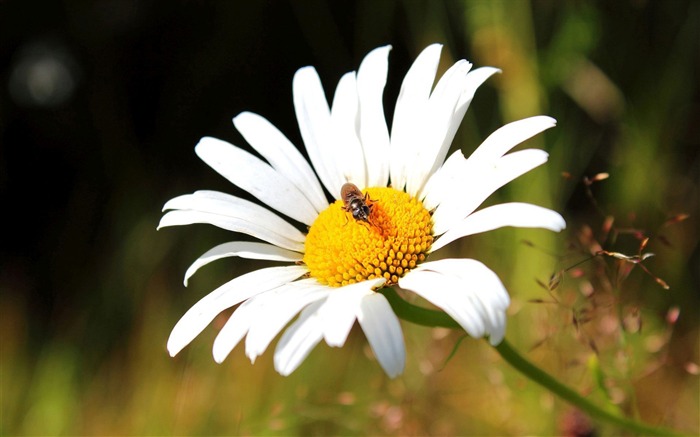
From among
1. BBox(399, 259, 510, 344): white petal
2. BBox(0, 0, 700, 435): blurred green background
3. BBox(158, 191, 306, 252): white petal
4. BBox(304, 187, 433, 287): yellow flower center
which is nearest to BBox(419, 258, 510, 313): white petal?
BBox(399, 259, 510, 344): white petal

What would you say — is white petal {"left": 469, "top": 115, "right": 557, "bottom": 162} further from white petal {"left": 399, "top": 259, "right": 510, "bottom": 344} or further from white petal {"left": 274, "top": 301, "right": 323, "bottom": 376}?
white petal {"left": 274, "top": 301, "right": 323, "bottom": 376}

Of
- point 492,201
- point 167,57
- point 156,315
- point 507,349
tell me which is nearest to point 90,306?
point 156,315

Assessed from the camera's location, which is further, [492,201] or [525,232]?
[492,201]

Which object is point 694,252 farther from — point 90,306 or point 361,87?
point 90,306

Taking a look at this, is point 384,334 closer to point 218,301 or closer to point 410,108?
point 218,301

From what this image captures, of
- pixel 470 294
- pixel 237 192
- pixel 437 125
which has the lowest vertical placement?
pixel 237 192

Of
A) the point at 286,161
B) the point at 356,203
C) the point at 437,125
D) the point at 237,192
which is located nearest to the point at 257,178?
the point at 286,161

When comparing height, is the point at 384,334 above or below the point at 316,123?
below
